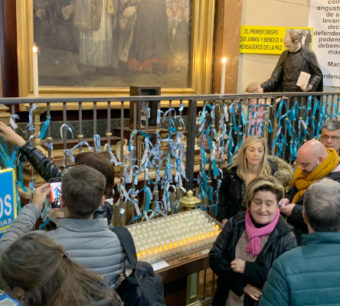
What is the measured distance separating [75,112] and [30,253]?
14.6 ft

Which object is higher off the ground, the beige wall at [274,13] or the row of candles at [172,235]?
the beige wall at [274,13]

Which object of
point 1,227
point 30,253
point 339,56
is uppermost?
point 339,56

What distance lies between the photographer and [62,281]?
147 cm

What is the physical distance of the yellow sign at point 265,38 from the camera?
7.27 metres

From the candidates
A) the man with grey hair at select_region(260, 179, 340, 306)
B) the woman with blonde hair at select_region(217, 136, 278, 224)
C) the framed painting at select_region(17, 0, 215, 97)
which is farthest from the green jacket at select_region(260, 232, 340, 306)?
the framed painting at select_region(17, 0, 215, 97)

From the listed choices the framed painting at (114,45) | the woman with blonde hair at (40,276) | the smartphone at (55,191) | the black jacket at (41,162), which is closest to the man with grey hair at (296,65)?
the framed painting at (114,45)

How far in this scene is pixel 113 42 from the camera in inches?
241

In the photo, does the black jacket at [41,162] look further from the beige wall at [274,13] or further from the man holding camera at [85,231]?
the beige wall at [274,13]

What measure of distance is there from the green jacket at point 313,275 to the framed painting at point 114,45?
4179mm

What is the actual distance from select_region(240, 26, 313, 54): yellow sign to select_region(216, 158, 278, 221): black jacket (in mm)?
4082

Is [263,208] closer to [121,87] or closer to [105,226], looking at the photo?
[105,226]

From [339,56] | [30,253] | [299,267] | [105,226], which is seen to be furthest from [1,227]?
[339,56]

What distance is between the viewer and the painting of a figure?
5453mm

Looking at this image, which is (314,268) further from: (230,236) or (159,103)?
(159,103)
